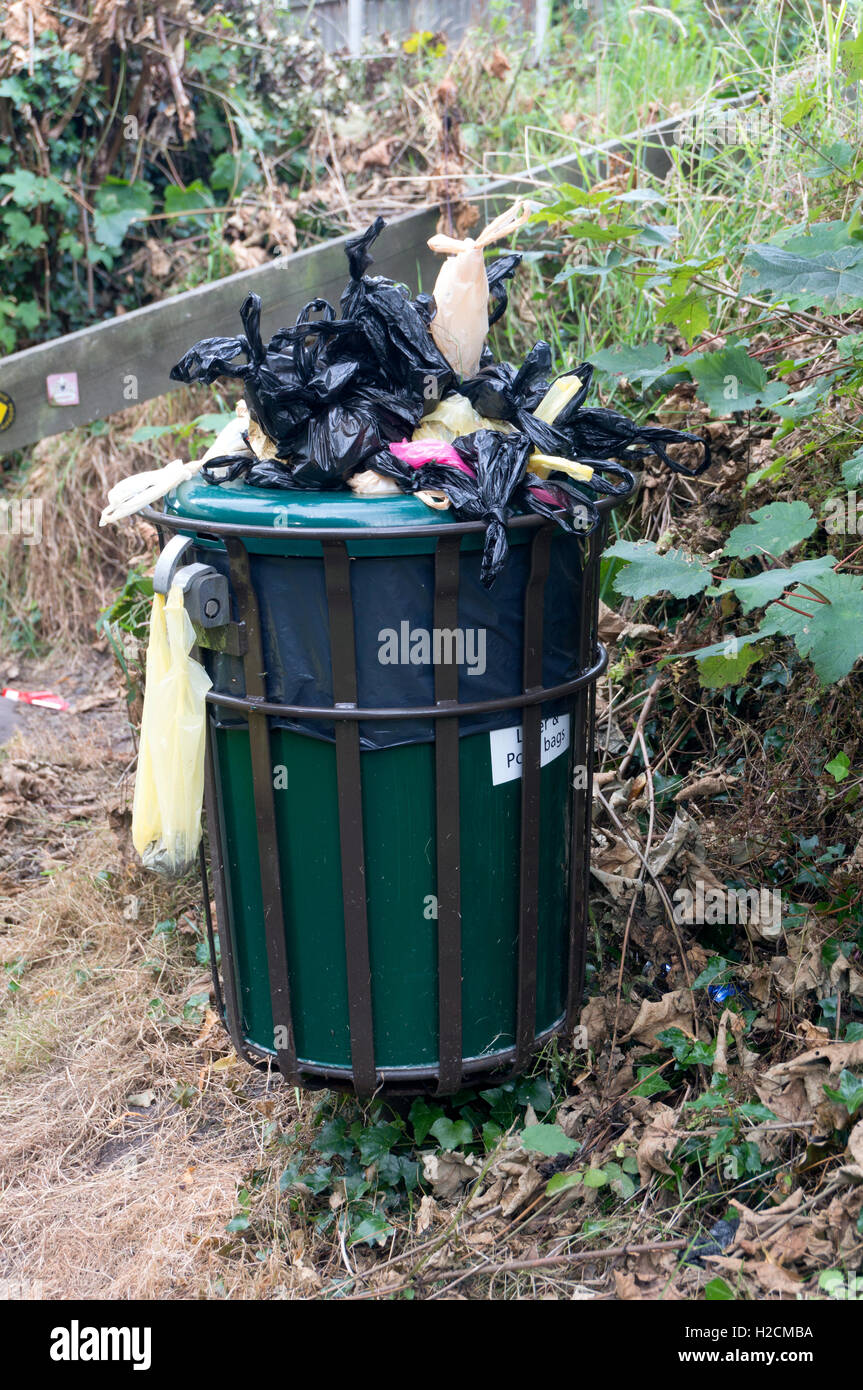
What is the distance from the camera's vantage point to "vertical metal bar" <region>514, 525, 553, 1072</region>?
1.94 metres

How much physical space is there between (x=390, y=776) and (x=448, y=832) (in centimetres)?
15

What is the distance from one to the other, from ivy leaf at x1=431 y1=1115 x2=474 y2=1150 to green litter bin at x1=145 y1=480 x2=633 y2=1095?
0.42 feet

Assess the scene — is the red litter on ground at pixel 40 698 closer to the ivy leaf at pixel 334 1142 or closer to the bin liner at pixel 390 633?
the ivy leaf at pixel 334 1142

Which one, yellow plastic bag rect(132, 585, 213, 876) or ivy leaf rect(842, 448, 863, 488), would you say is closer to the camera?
yellow plastic bag rect(132, 585, 213, 876)

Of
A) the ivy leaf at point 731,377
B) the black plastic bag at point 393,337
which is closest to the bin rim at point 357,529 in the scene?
the black plastic bag at point 393,337

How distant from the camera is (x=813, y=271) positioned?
2.08 m

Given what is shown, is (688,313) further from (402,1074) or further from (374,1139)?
(374,1139)

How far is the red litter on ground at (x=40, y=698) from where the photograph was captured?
4.85 m

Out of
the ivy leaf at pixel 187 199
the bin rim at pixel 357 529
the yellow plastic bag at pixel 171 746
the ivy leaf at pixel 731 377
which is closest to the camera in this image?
the bin rim at pixel 357 529

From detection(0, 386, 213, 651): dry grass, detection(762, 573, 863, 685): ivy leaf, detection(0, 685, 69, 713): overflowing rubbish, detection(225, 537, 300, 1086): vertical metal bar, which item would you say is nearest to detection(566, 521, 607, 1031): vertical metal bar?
detection(762, 573, 863, 685): ivy leaf

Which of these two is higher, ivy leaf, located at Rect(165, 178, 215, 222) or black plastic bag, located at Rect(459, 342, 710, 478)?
ivy leaf, located at Rect(165, 178, 215, 222)

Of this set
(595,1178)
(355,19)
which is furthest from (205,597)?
(355,19)

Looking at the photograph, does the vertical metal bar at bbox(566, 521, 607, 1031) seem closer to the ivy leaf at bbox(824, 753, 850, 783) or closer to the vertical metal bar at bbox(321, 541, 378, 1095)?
the vertical metal bar at bbox(321, 541, 378, 1095)

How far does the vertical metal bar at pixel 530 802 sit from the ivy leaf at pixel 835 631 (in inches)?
18.3
